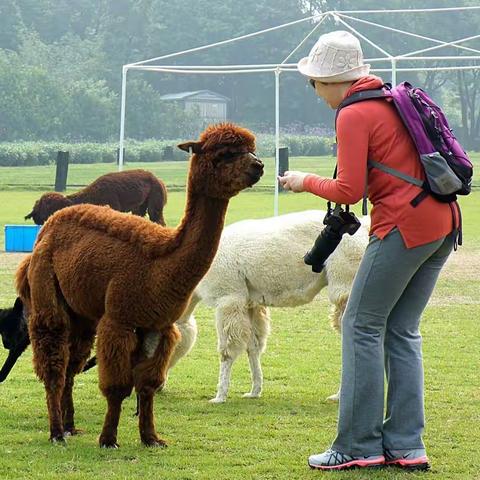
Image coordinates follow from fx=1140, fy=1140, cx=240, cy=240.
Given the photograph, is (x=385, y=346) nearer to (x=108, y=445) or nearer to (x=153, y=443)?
(x=153, y=443)

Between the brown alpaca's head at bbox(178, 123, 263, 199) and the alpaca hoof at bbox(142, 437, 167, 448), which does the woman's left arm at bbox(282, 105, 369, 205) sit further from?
the alpaca hoof at bbox(142, 437, 167, 448)

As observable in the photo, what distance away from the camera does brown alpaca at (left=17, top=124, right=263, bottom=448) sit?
549cm

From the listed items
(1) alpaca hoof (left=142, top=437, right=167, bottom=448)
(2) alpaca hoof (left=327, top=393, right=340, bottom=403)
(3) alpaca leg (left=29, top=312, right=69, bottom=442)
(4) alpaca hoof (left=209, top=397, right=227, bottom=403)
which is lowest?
(4) alpaca hoof (left=209, top=397, right=227, bottom=403)

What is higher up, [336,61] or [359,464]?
[336,61]

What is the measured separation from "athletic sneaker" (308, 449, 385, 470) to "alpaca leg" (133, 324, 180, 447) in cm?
99

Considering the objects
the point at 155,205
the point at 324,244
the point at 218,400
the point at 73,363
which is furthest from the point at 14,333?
the point at 155,205

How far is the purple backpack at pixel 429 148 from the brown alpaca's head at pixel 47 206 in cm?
1207

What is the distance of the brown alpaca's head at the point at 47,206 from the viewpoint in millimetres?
16672

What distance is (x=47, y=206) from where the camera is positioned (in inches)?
661

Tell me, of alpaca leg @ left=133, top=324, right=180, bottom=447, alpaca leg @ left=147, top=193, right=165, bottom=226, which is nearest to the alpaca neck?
alpaca leg @ left=133, top=324, right=180, bottom=447

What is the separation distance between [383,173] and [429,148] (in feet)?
0.73

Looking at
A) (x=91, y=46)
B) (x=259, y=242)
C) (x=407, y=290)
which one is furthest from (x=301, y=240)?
(x=91, y=46)

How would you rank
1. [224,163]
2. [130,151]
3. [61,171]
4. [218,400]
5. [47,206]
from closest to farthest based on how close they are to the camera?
[224,163] → [218,400] → [47,206] → [61,171] → [130,151]

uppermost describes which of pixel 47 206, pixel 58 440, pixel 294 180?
pixel 294 180
